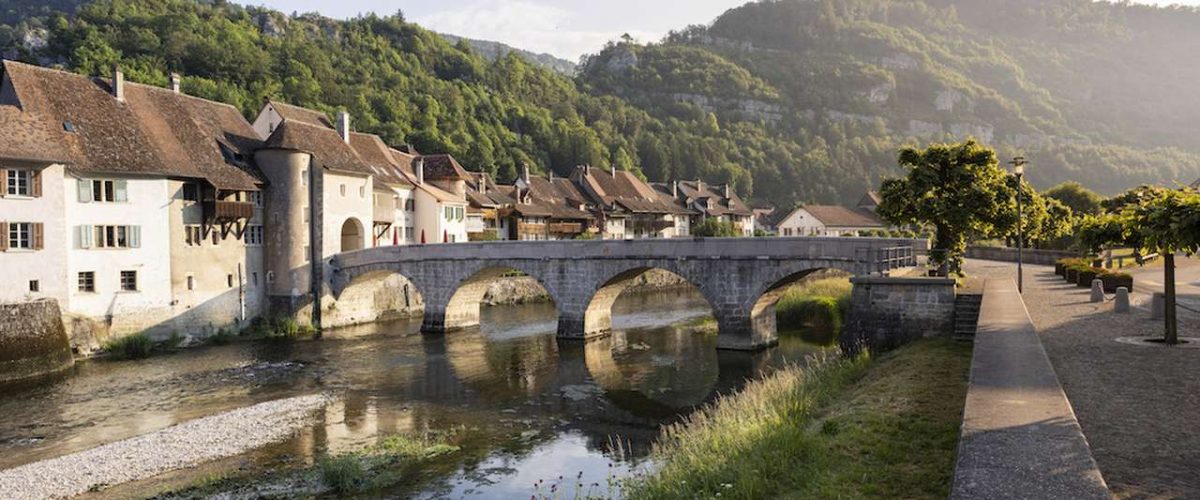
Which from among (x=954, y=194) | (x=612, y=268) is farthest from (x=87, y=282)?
(x=954, y=194)

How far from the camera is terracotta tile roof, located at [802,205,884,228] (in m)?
97.3

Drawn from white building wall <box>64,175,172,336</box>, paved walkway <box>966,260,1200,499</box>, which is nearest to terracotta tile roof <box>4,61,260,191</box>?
white building wall <box>64,175,172,336</box>

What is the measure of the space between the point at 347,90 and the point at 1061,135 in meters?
165

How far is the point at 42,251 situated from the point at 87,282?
2.51 m

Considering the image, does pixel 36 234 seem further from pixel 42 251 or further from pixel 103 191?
pixel 103 191

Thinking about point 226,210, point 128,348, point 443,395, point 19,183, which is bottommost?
point 443,395

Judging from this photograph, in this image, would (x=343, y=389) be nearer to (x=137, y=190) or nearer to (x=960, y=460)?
(x=137, y=190)

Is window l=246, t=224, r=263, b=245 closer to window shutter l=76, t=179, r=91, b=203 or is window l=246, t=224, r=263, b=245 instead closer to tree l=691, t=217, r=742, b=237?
window shutter l=76, t=179, r=91, b=203

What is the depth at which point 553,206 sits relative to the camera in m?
74.8

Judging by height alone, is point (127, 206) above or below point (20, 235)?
above

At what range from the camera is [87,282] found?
35094 mm

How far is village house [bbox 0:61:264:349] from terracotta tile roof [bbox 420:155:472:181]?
17.4m

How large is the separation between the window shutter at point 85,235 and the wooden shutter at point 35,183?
7.63 ft

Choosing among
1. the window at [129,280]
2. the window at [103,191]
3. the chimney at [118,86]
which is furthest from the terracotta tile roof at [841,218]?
the window at [103,191]
